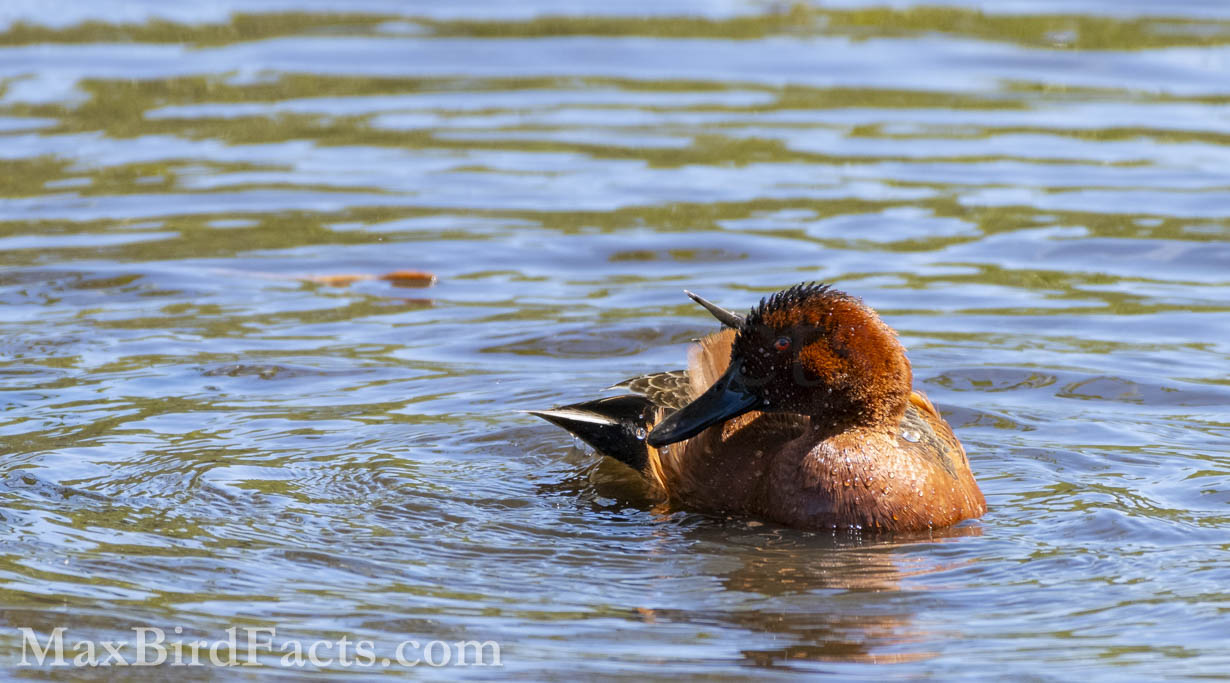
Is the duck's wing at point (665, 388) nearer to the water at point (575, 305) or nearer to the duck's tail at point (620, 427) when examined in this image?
the duck's tail at point (620, 427)

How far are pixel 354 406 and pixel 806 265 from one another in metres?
3.52

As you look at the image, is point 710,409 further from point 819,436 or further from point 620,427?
point 620,427

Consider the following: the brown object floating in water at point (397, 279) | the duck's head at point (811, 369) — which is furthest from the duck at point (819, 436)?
the brown object floating in water at point (397, 279)

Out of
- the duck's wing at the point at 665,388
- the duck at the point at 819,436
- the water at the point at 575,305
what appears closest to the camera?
the water at the point at 575,305

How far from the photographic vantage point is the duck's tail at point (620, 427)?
7148mm

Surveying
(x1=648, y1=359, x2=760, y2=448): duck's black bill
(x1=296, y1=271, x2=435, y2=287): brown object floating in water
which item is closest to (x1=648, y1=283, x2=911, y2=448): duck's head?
(x1=648, y1=359, x2=760, y2=448): duck's black bill

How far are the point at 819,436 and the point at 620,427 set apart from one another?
963mm

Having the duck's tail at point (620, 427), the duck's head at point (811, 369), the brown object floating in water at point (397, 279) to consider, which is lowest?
the duck's tail at point (620, 427)

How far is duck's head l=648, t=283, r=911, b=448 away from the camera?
6.51 m

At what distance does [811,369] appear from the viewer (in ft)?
21.4

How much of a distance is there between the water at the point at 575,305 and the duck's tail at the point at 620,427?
7.3 inches

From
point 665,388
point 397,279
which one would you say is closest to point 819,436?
point 665,388

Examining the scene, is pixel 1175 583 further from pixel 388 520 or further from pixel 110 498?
pixel 110 498

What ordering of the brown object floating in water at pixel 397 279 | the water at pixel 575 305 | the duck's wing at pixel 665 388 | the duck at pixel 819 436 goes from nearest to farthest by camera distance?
the water at pixel 575 305
the duck at pixel 819 436
the duck's wing at pixel 665 388
the brown object floating in water at pixel 397 279
